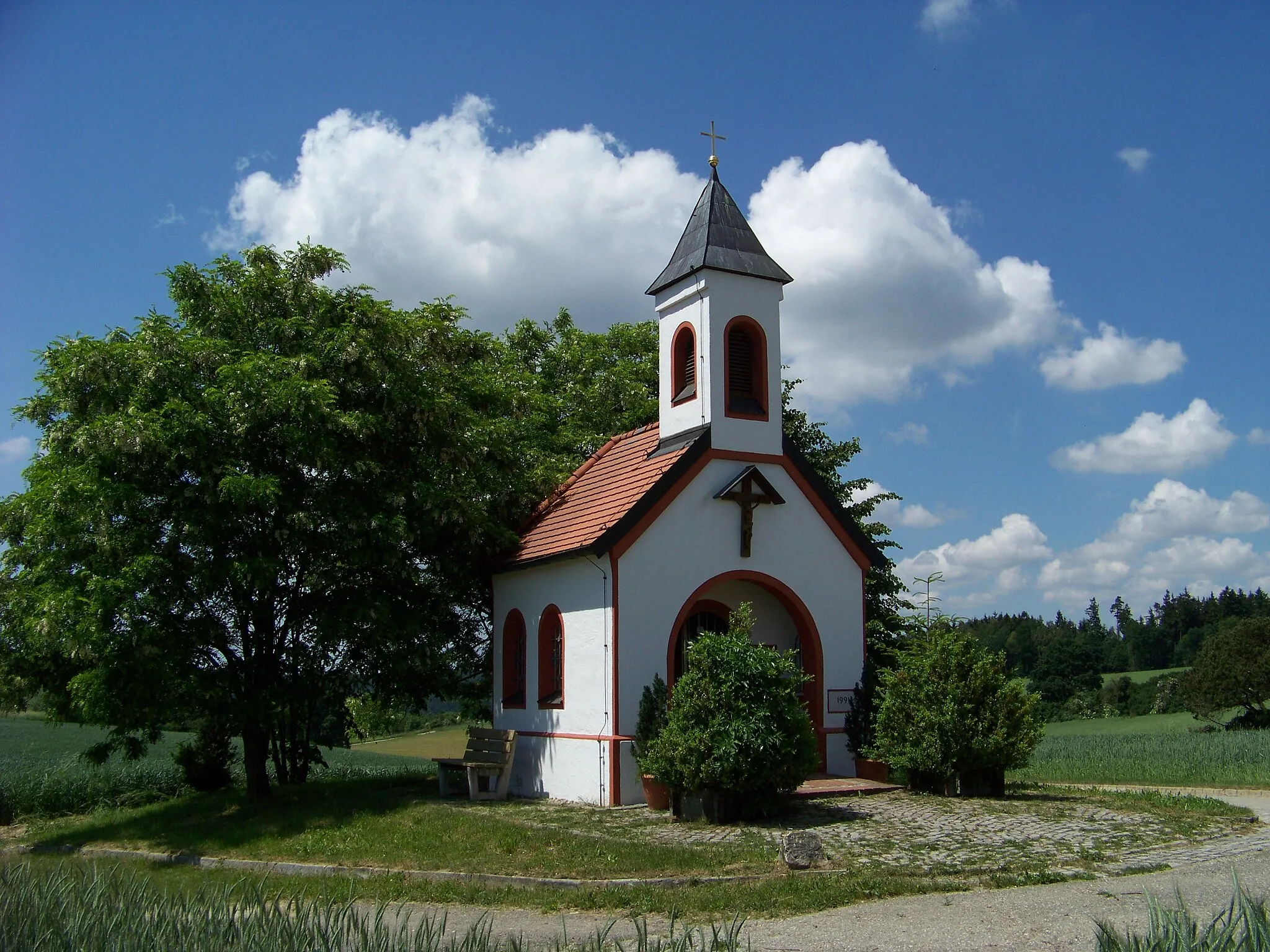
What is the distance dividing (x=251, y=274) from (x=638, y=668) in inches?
386

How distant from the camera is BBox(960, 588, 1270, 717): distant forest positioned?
68500mm

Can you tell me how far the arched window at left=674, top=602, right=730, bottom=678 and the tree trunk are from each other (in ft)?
24.7

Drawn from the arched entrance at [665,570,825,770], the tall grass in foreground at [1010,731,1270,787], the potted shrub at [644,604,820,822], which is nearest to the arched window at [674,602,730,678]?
the arched entrance at [665,570,825,770]

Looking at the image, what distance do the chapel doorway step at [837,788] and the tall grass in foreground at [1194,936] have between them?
34.7 feet

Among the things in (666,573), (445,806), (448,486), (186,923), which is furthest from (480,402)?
(186,923)

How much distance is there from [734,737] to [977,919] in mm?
5210

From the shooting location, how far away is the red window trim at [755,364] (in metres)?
18.8

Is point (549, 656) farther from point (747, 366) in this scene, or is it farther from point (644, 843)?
point (644, 843)

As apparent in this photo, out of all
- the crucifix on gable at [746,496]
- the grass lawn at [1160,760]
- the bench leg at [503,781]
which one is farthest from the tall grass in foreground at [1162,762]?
the bench leg at [503,781]

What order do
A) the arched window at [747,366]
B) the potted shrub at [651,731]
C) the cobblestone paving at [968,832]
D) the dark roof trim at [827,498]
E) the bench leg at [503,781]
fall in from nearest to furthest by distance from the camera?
the cobblestone paving at [968,832] < the potted shrub at [651,731] < the bench leg at [503,781] < the arched window at [747,366] < the dark roof trim at [827,498]

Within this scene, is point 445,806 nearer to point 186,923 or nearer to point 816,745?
point 816,745

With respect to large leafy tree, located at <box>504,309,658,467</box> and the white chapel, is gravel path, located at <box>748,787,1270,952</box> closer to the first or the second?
the white chapel

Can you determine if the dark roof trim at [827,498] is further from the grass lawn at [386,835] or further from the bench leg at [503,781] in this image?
the grass lawn at [386,835]

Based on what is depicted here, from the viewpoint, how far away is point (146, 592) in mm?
16359
